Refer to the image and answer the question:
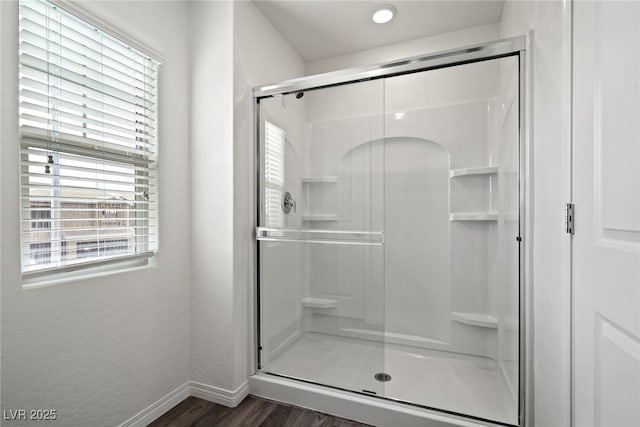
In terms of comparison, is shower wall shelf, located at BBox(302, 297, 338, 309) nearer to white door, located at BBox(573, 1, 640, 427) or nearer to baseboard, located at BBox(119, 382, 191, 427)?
baseboard, located at BBox(119, 382, 191, 427)

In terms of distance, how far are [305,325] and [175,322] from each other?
0.75m

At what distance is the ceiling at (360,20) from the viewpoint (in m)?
1.99

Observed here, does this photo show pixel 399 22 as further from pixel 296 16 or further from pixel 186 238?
pixel 186 238

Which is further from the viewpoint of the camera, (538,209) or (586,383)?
(538,209)

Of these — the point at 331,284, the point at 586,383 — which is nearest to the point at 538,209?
the point at 586,383

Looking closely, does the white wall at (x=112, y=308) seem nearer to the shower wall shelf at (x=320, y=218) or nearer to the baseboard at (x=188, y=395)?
the baseboard at (x=188, y=395)

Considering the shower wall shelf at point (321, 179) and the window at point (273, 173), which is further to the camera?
the window at point (273, 173)

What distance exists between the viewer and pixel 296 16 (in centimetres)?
211

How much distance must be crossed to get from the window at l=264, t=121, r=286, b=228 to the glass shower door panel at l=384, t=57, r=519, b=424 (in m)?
0.64

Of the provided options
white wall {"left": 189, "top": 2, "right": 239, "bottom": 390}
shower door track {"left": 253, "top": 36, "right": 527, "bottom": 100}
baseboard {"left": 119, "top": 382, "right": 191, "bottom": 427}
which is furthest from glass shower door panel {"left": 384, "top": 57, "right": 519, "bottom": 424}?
baseboard {"left": 119, "top": 382, "right": 191, "bottom": 427}

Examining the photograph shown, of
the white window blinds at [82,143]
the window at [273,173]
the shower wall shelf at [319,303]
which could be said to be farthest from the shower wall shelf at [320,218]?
the white window blinds at [82,143]

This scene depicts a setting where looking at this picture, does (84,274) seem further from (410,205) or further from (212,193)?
(410,205)

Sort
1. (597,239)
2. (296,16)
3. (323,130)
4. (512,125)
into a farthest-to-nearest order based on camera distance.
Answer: (296,16), (323,130), (512,125), (597,239)

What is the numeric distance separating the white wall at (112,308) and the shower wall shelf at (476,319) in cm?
183
